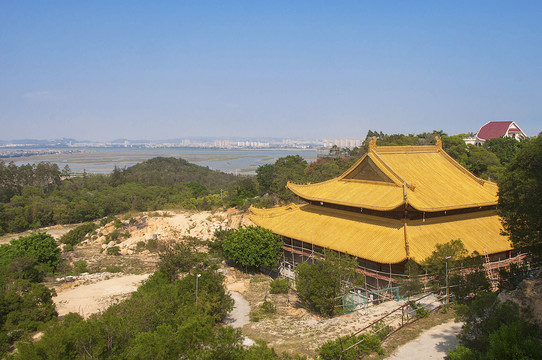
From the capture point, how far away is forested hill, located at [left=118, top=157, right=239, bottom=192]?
78662 millimetres

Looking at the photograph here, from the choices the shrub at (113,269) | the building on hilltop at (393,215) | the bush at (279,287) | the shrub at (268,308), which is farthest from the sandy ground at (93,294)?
the building on hilltop at (393,215)

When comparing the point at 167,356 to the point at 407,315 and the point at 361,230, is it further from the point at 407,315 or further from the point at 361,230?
the point at 361,230

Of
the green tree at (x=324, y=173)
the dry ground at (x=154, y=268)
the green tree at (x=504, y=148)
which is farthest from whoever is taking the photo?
the green tree at (x=324, y=173)

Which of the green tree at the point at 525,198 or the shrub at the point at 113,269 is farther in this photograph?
the shrub at the point at 113,269

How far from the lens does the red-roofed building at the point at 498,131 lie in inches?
2119

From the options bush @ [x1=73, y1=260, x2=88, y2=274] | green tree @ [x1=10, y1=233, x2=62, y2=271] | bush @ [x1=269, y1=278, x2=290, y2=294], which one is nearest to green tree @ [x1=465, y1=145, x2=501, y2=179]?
bush @ [x1=269, y1=278, x2=290, y2=294]

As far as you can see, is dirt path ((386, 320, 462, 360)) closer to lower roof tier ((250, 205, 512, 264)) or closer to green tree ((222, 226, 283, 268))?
lower roof tier ((250, 205, 512, 264))

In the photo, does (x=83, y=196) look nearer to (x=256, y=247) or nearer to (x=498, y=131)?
(x=256, y=247)

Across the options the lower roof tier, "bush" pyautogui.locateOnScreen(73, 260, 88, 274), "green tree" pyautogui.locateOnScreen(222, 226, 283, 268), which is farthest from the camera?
"bush" pyautogui.locateOnScreen(73, 260, 88, 274)

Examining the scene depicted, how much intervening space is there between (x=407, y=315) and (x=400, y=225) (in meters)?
5.53

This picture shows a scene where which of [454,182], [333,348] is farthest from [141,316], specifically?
[454,182]

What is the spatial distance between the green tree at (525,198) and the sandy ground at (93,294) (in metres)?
18.0

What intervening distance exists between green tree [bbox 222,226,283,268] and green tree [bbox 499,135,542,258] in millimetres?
12882

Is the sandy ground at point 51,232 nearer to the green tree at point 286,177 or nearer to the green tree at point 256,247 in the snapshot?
the green tree at point 286,177
